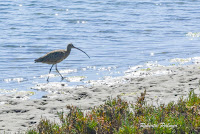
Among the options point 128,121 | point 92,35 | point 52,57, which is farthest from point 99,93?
point 92,35

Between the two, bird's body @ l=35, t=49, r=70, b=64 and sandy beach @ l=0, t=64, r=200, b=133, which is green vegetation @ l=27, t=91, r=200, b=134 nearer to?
sandy beach @ l=0, t=64, r=200, b=133

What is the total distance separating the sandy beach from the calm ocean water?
1.15m

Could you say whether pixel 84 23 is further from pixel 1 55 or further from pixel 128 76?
pixel 128 76

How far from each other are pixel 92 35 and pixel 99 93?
38.8 feet

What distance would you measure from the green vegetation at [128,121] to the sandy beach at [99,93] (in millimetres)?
1523

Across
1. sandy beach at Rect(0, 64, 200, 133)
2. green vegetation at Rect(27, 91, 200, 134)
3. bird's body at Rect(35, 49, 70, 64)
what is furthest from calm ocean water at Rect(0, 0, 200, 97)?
green vegetation at Rect(27, 91, 200, 134)

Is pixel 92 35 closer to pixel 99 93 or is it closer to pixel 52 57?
pixel 52 57

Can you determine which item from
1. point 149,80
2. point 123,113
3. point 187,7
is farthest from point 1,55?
point 187,7

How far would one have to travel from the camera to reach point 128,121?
7242 mm

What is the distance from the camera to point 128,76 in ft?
48.4

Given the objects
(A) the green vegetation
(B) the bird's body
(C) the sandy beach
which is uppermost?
(B) the bird's body

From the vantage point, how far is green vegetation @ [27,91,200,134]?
6852mm

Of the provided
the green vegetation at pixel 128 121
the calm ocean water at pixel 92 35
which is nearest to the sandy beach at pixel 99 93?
the calm ocean water at pixel 92 35

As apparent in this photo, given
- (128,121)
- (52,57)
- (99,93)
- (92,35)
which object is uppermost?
(92,35)
